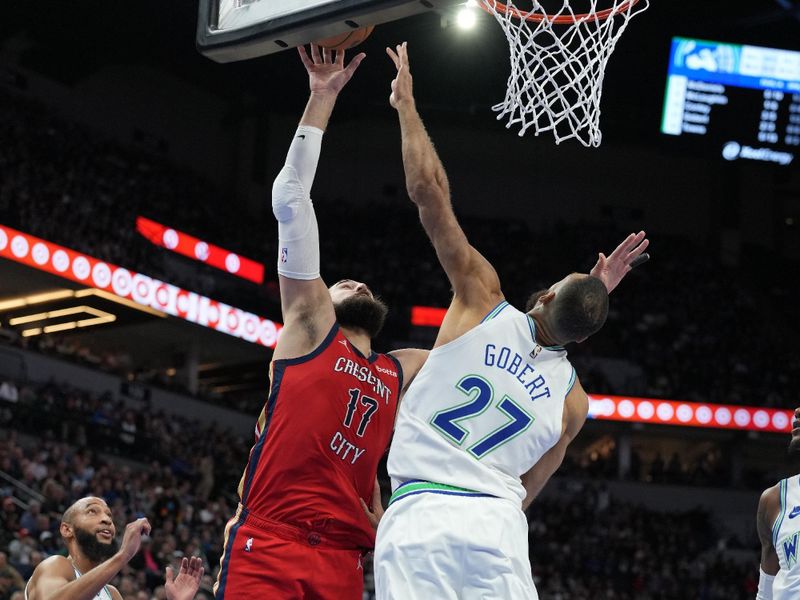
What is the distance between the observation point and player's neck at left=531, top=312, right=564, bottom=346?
384 centimetres

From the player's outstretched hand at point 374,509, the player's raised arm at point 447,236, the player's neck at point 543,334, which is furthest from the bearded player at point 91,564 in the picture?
the player's neck at point 543,334

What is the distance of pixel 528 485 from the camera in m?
4.01

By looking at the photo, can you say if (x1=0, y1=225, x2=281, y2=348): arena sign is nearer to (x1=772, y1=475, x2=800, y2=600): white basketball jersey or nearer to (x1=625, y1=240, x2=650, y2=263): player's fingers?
(x1=772, y1=475, x2=800, y2=600): white basketball jersey

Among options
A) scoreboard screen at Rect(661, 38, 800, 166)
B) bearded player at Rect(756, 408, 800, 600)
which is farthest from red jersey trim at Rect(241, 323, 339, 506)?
scoreboard screen at Rect(661, 38, 800, 166)

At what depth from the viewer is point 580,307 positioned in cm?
369

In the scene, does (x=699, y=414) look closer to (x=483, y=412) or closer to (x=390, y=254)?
(x=390, y=254)

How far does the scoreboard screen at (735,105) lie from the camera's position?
1761cm

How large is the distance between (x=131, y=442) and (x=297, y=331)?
52.2 feet

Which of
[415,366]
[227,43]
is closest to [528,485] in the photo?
[415,366]


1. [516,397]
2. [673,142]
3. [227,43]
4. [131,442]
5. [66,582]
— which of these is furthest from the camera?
[131,442]

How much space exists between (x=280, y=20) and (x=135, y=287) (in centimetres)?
1843

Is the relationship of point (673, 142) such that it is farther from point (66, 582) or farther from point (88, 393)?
point (66, 582)

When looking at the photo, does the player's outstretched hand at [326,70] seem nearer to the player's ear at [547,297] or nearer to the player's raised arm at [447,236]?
the player's raised arm at [447,236]

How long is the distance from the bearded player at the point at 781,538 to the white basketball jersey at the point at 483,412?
2.56 metres
